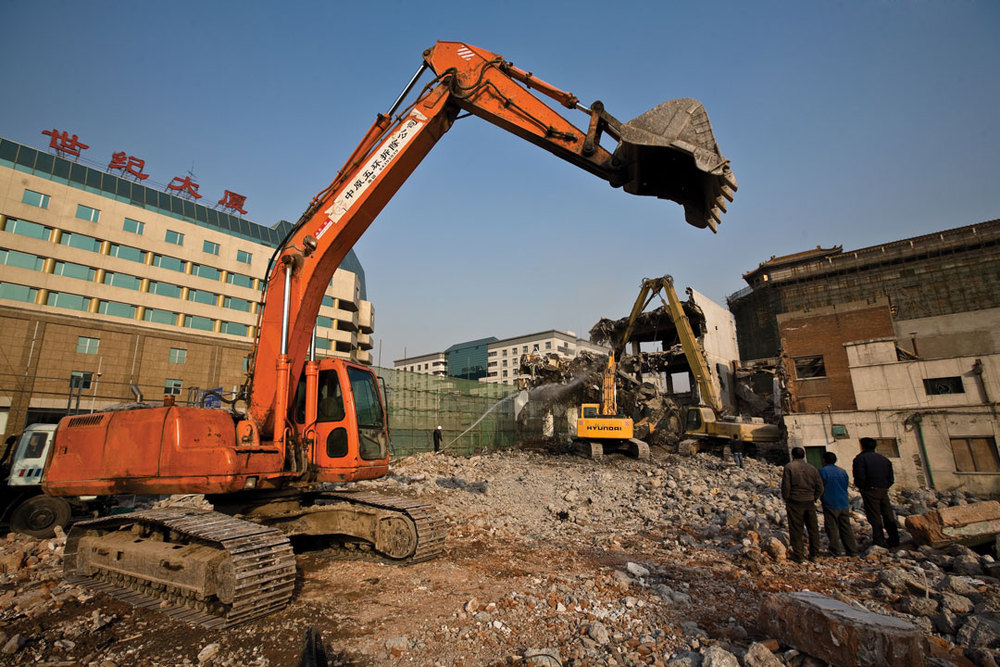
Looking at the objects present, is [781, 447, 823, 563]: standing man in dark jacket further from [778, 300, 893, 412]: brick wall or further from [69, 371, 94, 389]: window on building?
[69, 371, 94, 389]: window on building

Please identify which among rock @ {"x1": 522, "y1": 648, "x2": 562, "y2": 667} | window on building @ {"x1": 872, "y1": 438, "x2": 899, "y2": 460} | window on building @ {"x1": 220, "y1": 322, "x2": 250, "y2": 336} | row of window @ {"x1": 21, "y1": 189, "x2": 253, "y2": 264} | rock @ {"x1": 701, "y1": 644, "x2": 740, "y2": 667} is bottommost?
rock @ {"x1": 522, "y1": 648, "x2": 562, "y2": 667}

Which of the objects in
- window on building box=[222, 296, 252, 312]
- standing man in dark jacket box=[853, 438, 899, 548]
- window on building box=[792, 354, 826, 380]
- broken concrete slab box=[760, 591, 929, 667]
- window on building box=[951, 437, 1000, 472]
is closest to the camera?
broken concrete slab box=[760, 591, 929, 667]

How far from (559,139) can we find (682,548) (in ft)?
19.7

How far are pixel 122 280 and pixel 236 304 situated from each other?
7.73m

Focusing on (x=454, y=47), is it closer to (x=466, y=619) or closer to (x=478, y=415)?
(x=466, y=619)

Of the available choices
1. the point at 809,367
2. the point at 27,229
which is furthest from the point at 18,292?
the point at 809,367

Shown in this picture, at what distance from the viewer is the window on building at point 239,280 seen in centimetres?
3928

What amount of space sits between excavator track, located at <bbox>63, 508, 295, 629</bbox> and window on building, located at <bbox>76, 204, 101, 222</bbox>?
1405 inches

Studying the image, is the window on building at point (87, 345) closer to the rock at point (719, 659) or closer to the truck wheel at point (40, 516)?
the truck wheel at point (40, 516)

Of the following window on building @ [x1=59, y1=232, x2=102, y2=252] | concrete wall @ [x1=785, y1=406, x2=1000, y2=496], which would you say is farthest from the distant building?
concrete wall @ [x1=785, y1=406, x2=1000, y2=496]

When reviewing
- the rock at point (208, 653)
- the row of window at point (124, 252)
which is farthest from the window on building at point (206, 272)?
the rock at point (208, 653)

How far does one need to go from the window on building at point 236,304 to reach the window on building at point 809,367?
38.5m

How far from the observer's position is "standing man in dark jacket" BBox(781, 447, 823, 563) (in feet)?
20.4

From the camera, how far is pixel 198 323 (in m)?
36.3
